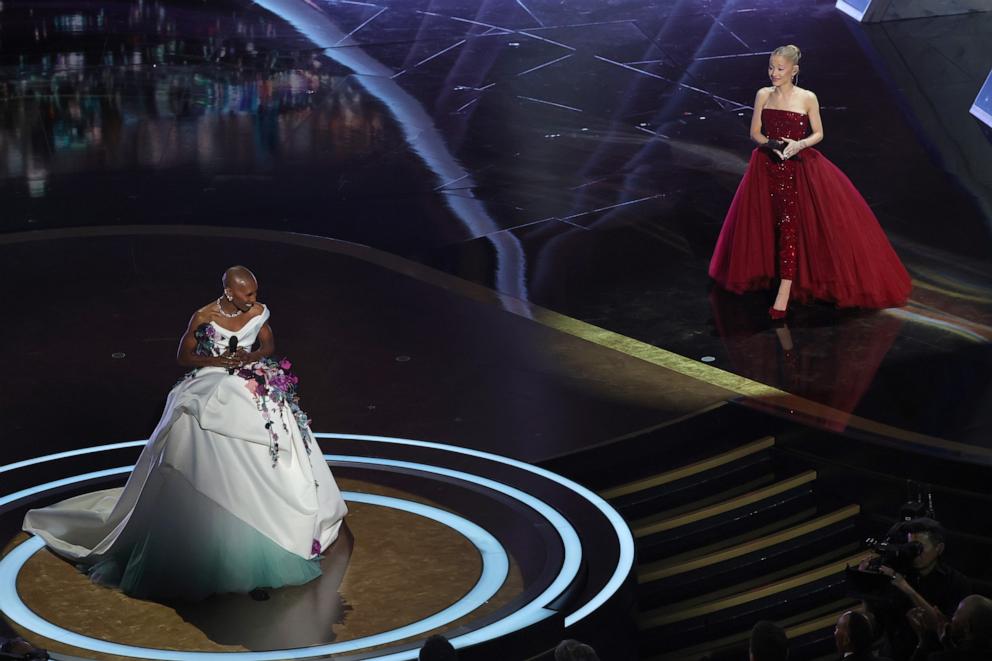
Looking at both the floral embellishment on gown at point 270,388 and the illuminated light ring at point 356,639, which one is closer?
the illuminated light ring at point 356,639

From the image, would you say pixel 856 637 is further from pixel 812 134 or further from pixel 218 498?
→ pixel 812 134

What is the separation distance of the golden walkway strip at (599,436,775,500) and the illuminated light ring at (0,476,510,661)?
1.04 m

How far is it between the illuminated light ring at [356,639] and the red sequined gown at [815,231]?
3.81 m

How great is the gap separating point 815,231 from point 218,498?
16.9 ft

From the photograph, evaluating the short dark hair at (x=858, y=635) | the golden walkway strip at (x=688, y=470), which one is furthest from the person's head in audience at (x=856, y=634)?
the golden walkway strip at (x=688, y=470)

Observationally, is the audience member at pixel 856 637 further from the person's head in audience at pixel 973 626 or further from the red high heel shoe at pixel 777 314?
the red high heel shoe at pixel 777 314

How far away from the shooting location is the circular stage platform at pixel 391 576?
668 cm

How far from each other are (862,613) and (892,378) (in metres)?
4.36

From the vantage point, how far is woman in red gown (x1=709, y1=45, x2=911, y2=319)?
34.5 ft

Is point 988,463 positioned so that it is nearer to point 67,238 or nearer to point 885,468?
point 885,468

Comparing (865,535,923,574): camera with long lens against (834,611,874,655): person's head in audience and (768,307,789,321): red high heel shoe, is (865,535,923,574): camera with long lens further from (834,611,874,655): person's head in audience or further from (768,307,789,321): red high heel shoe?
(768,307,789,321): red high heel shoe

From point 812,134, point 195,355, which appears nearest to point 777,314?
point 812,134

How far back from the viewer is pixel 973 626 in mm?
5121

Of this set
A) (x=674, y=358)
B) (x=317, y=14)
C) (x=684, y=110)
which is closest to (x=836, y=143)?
(x=684, y=110)
